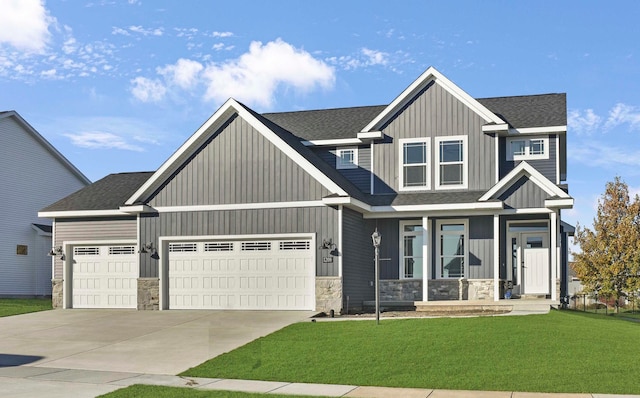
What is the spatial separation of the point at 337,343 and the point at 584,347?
4.97 m

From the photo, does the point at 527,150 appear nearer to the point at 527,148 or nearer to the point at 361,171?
the point at 527,148

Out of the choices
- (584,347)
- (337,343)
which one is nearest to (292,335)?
(337,343)

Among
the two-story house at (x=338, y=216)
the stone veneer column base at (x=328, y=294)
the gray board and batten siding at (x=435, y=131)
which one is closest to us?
the stone veneer column base at (x=328, y=294)

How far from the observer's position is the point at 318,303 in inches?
863

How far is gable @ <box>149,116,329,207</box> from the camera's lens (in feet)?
74.5

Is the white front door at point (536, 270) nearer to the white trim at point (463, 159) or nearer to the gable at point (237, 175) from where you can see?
the white trim at point (463, 159)

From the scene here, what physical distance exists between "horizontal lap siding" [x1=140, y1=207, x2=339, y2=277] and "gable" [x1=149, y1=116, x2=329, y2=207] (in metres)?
0.39

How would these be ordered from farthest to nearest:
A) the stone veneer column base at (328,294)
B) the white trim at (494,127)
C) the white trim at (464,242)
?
1. the white trim at (464,242)
2. the white trim at (494,127)
3. the stone veneer column base at (328,294)

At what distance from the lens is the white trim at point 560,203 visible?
21828mm

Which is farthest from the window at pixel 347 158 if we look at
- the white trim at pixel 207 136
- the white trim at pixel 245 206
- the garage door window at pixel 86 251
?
the garage door window at pixel 86 251

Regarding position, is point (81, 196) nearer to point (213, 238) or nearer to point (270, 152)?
point (213, 238)

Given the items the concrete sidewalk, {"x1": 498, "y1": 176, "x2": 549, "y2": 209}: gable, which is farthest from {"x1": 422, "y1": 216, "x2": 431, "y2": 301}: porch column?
the concrete sidewalk

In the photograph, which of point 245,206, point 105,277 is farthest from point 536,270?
point 105,277

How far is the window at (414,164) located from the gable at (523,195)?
293cm
